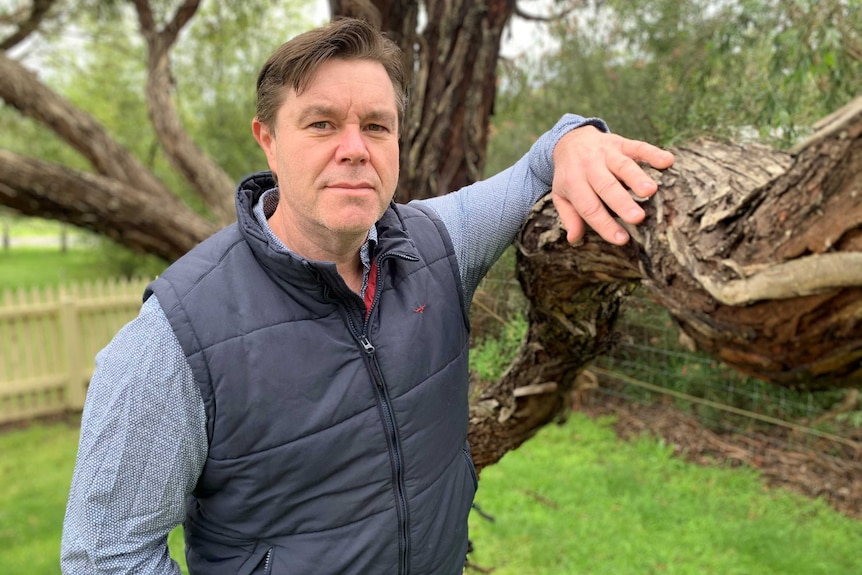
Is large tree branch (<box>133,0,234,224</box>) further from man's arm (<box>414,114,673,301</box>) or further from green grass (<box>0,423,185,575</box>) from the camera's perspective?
man's arm (<box>414,114,673,301</box>)

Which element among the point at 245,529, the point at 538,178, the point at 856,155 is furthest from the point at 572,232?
the point at 245,529

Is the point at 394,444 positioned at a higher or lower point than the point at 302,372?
lower

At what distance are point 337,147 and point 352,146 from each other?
34 millimetres

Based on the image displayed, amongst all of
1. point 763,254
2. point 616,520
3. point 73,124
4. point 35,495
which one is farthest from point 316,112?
point 35,495

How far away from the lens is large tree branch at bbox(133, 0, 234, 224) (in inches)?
199

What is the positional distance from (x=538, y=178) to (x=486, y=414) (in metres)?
Answer: 1.01

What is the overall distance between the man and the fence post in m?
6.37

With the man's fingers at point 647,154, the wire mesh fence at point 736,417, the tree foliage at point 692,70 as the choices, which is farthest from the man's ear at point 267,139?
the wire mesh fence at point 736,417

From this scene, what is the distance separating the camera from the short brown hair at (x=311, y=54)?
1.33 m

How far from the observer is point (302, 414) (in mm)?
1328

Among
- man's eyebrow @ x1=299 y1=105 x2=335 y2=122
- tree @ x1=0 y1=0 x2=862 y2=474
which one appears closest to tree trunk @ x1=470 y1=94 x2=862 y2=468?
tree @ x1=0 y1=0 x2=862 y2=474

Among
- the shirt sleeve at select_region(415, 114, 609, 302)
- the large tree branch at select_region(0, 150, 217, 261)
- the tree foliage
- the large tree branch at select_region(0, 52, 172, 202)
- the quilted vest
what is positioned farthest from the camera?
the large tree branch at select_region(0, 52, 172, 202)

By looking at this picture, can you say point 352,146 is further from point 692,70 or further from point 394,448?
point 692,70

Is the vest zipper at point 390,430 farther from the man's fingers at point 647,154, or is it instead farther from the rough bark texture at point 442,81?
the rough bark texture at point 442,81
